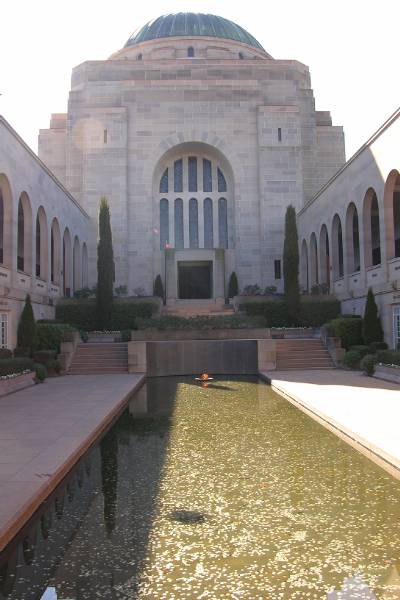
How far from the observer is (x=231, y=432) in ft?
28.2

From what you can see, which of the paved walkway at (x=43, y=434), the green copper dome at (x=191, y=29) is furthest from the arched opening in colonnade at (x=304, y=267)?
the green copper dome at (x=191, y=29)

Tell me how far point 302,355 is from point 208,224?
17.2 metres

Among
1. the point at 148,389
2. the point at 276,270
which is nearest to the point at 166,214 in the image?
the point at 276,270

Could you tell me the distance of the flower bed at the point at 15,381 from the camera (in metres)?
13.5

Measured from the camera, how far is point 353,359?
59.0 feet

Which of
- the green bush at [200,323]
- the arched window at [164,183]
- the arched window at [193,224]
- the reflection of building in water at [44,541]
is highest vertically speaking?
the arched window at [164,183]

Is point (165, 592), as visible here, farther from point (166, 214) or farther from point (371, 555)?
point (166, 214)

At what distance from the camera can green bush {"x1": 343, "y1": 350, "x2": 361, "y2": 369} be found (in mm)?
17953

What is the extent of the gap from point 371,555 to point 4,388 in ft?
37.6

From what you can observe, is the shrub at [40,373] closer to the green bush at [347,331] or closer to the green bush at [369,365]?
the green bush at [369,365]

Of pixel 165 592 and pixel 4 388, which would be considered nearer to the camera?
pixel 165 592

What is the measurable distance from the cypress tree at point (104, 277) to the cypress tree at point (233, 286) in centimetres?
952

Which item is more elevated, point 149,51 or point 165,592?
point 149,51

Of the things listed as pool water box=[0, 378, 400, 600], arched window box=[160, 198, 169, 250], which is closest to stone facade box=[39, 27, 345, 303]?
arched window box=[160, 198, 169, 250]
